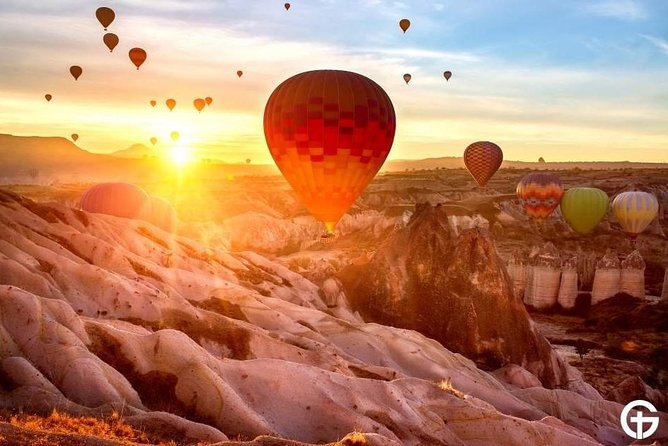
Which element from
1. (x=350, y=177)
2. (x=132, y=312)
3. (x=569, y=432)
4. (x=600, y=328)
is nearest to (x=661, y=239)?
(x=600, y=328)

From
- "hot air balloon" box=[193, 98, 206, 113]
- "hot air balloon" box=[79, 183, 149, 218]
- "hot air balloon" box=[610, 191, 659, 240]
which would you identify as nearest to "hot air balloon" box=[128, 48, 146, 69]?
"hot air balloon" box=[79, 183, 149, 218]

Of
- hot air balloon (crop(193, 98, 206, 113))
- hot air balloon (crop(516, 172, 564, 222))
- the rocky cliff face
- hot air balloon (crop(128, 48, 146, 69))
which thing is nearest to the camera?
the rocky cliff face

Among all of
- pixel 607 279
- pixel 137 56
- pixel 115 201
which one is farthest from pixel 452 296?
pixel 137 56

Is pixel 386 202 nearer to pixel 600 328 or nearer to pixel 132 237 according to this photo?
pixel 600 328

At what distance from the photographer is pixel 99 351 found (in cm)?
1922

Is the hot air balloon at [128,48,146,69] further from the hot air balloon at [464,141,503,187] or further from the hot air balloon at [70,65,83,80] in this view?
the hot air balloon at [464,141,503,187]

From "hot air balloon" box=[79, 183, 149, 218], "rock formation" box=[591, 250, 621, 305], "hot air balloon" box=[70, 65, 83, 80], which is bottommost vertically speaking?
"rock formation" box=[591, 250, 621, 305]

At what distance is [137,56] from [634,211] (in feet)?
192

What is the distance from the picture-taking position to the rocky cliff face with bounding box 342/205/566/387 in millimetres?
37344

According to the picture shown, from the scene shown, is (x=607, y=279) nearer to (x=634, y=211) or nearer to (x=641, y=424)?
(x=634, y=211)

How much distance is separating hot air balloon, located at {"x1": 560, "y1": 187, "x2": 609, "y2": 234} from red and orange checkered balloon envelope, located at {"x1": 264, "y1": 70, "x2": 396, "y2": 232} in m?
58.6

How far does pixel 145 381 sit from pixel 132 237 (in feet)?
55.1

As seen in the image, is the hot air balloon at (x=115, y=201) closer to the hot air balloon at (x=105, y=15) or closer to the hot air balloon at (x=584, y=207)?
the hot air balloon at (x=105, y=15)

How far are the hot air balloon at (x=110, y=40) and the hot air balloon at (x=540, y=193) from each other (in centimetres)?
5673
